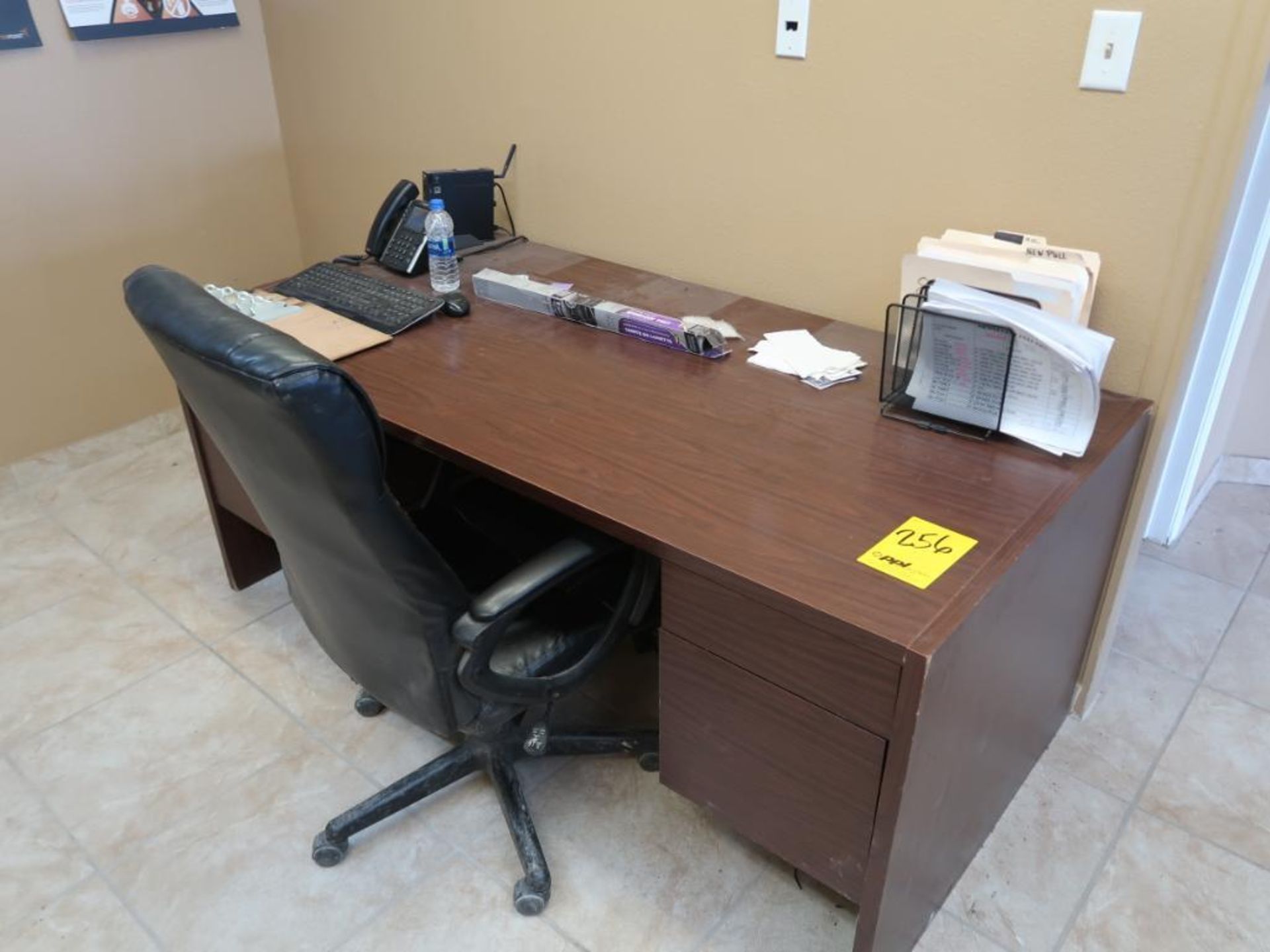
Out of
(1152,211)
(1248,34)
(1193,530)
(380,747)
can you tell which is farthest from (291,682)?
(1193,530)

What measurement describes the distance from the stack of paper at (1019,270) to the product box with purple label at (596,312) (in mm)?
367

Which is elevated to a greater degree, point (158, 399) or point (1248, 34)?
point (1248, 34)

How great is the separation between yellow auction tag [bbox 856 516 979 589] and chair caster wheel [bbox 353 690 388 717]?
1121 mm

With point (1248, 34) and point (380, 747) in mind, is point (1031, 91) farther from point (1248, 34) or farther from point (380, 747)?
point (380, 747)

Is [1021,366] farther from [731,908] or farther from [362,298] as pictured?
[362,298]

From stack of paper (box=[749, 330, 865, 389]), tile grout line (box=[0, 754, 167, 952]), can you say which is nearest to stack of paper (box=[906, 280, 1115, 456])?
stack of paper (box=[749, 330, 865, 389])

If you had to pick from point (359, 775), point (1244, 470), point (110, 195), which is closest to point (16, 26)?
point (110, 195)

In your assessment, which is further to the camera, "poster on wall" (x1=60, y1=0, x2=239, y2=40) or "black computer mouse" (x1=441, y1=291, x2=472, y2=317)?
"poster on wall" (x1=60, y1=0, x2=239, y2=40)

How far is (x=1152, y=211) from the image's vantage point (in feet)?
4.75

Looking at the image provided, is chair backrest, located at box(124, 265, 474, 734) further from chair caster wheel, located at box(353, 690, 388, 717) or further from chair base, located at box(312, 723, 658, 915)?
chair caster wheel, located at box(353, 690, 388, 717)

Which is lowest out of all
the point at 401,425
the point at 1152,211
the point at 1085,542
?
the point at 1085,542

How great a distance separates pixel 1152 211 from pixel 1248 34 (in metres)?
0.25

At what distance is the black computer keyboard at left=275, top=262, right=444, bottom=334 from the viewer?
1859 mm

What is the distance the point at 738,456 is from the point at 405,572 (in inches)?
19.5
